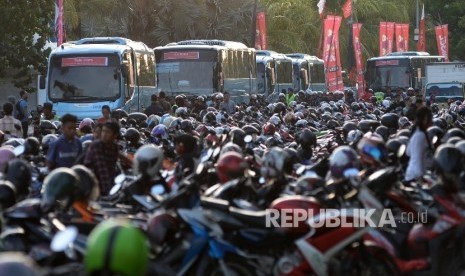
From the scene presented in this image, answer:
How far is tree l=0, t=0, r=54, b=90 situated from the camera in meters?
35.9

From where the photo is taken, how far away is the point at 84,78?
3372 cm

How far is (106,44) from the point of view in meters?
35.7

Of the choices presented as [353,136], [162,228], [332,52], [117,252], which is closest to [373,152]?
[162,228]

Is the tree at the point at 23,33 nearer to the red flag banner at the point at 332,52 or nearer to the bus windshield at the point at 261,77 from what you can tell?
the bus windshield at the point at 261,77

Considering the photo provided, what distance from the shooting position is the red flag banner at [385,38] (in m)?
64.5

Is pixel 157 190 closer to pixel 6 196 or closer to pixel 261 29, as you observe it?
pixel 6 196

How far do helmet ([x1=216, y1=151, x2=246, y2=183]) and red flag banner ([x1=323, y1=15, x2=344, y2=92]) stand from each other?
46987 millimetres

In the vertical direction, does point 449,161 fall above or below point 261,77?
above

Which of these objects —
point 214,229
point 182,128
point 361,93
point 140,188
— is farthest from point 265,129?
point 361,93

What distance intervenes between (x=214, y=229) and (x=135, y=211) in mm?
1345

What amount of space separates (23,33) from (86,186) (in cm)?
2761

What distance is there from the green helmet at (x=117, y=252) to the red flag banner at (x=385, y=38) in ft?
194

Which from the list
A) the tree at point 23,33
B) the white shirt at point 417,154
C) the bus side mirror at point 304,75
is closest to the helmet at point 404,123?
the white shirt at point 417,154

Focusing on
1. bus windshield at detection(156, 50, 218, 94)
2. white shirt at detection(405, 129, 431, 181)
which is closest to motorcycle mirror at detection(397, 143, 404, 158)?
white shirt at detection(405, 129, 431, 181)
